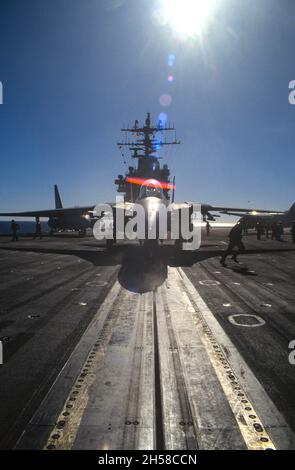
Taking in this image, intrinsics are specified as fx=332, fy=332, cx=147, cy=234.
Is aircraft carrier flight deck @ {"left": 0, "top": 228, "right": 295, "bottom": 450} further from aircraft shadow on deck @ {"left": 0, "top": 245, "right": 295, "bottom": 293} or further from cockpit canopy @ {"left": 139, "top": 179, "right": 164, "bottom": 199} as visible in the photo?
cockpit canopy @ {"left": 139, "top": 179, "right": 164, "bottom": 199}

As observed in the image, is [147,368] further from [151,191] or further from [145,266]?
[151,191]

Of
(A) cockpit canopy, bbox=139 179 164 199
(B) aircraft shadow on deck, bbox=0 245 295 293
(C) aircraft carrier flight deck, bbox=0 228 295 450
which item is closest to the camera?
(C) aircraft carrier flight deck, bbox=0 228 295 450

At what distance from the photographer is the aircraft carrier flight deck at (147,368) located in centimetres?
351

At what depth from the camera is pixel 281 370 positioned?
504 cm

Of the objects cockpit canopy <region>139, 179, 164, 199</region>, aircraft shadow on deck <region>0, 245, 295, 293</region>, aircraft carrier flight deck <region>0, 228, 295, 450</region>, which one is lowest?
aircraft carrier flight deck <region>0, 228, 295, 450</region>

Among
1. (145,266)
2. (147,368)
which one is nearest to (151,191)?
(145,266)

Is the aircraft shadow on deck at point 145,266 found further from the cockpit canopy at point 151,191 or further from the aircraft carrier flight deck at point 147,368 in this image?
the cockpit canopy at point 151,191

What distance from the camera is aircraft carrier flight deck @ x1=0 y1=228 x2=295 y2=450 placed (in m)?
3.51

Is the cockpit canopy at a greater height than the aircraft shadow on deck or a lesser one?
greater

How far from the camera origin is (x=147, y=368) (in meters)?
5.03

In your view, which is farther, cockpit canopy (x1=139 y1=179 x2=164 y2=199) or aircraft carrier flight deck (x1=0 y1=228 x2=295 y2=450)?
cockpit canopy (x1=139 y1=179 x2=164 y2=199)

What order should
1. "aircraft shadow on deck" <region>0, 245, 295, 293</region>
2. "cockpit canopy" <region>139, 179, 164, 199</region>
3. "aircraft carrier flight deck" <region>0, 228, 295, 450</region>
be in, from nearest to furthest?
"aircraft carrier flight deck" <region>0, 228, 295, 450</region> < "aircraft shadow on deck" <region>0, 245, 295, 293</region> < "cockpit canopy" <region>139, 179, 164, 199</region>

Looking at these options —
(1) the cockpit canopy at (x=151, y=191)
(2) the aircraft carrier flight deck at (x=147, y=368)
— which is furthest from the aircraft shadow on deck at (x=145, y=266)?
(1) the cockpit canopy at (x=151, y=191)

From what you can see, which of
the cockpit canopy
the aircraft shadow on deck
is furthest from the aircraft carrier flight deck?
the cockpit canopy
